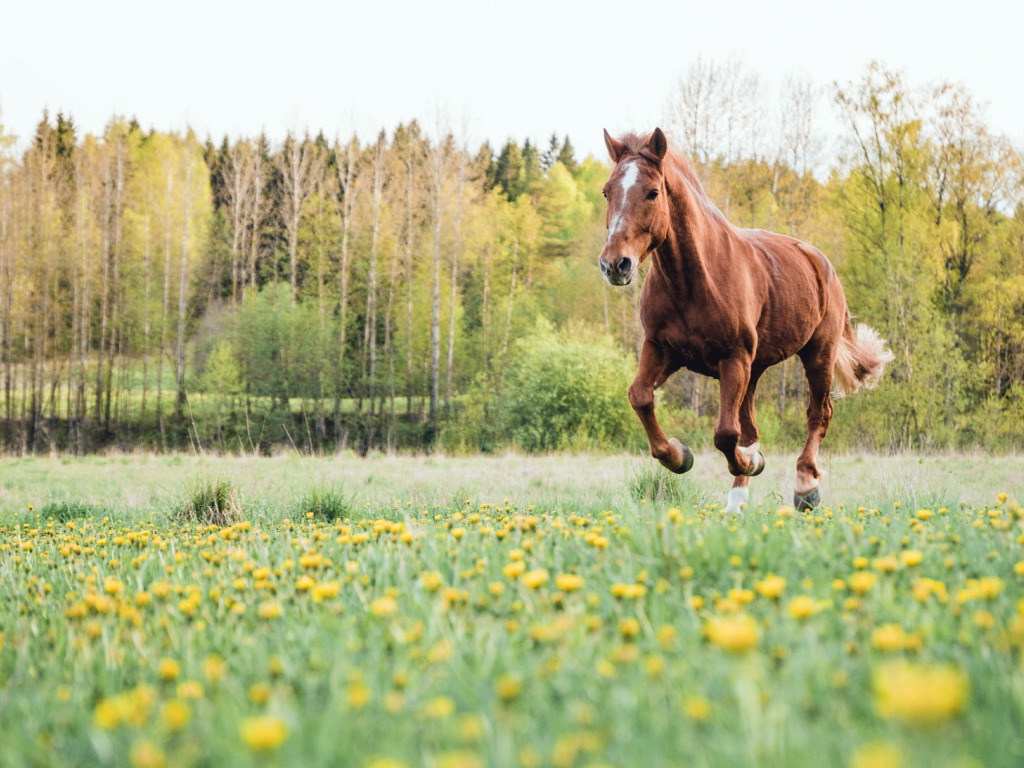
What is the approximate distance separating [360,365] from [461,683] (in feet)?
139

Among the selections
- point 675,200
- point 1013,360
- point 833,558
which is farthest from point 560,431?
point 833,558

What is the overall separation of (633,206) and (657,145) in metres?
0.60

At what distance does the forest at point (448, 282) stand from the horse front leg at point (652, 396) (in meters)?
19.4

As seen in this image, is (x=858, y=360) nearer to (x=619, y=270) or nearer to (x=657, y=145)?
(x=657, y=145)

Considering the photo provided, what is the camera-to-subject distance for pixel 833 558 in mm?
A: 2668

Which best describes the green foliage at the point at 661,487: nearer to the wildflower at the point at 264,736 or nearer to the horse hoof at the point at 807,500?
the horse hoof at the point at 807,500

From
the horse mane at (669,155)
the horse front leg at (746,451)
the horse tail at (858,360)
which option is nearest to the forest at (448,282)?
the horse tail at (858,360)

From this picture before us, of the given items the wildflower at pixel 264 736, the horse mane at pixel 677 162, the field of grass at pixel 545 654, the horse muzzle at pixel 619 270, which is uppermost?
the horse mane at pixel 677 162

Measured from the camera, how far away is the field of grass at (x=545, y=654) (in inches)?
49.9

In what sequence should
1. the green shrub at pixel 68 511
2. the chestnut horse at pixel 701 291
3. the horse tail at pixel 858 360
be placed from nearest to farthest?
the chestnut horse at pixel 701 291 < the horse tail at pixel 858 360 < the green shrub at pixel 68 511

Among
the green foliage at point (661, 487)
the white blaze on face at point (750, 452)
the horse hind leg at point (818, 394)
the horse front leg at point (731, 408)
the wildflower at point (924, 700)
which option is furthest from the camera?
the horse hind leg at point (818, 394)

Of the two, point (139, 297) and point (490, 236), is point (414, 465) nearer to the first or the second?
point (490, 236)

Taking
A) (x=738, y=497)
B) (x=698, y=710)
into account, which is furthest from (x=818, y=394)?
(x=698, y=710)

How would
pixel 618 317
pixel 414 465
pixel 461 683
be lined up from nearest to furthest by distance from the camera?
pixel 461 683 < pixel 414 465 < pixel 618 317
